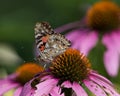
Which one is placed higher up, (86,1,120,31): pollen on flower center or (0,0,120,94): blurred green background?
(0,0,120,94): blurred green background

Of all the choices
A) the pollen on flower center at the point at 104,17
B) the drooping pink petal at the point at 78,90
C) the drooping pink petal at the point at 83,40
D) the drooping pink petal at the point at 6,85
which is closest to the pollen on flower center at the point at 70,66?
the drooping pink petal at the point at 78,90

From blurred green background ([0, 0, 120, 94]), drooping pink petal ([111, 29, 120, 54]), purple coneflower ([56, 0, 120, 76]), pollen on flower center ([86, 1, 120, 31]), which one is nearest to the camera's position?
purple coneflower ([56, 0, 120, 76])

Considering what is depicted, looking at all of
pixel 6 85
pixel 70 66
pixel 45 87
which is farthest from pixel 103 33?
pixel 45 87

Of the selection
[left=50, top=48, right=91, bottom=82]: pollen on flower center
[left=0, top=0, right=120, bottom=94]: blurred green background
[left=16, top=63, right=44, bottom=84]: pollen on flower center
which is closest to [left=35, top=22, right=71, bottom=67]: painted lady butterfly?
[left=50, top=48, right=91, bottom=82]: pollen on flower center

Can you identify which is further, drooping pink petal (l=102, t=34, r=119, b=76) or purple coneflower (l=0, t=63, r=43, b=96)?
drooping pink petal (l=102, t=34, r=119, b=76)

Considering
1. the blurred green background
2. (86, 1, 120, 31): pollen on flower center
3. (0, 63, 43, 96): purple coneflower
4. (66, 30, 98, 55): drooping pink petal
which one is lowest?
(0, 63, 43, 96): purple coneflower

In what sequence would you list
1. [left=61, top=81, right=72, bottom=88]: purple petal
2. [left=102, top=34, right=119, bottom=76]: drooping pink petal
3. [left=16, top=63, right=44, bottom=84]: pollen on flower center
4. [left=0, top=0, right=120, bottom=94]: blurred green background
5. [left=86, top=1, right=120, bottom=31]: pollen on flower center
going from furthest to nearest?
[left=0, top=0, right=120, bottom=94]: blurred green background → [left=86, top=1, right=120, bottom=31]: pollen on flower center → [left=102, top=34, right=119, bottom=76]: drooping pink petal → [left=16, top=63, right=44, bottom=84]: pollen on flower center → [left=61, top=81, right=72, bottom=88]: purple petal

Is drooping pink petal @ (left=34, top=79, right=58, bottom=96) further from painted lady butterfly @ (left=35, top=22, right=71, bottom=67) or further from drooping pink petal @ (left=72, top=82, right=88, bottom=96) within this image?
painted lady butterfly @ (left=35, top=22, right=71, bottom=67)

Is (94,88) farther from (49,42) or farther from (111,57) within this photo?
(111,57)
